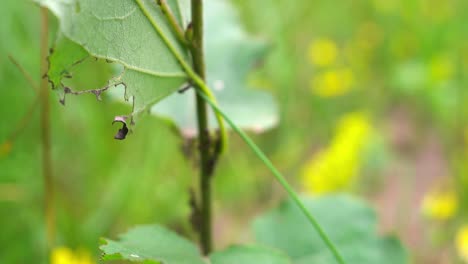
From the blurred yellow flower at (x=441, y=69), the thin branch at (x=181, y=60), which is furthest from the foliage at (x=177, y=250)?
the blurred yellow flower at (x=441, y=69)

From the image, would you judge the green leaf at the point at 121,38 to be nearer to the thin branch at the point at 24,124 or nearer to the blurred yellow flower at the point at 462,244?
the thin branch at the point at 24,124

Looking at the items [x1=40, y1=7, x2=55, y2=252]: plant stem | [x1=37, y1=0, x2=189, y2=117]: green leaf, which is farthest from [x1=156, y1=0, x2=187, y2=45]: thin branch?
[x1=40, y1=7, x2=55, y2=252]: plant stem

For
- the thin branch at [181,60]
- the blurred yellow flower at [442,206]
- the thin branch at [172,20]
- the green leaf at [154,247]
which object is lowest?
the green leaf at [154,247]

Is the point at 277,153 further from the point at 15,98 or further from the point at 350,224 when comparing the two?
the point at 350,224

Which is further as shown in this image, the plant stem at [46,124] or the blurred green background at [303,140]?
the blurred green background at [303,140]

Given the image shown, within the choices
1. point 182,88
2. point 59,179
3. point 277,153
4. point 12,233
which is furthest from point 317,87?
point 182,88

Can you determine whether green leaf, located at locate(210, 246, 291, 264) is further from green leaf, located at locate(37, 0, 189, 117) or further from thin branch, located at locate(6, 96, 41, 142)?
thin branch, located at locate(6, 96, 41, 142)

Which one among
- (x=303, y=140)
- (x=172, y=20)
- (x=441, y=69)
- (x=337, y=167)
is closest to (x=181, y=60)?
(x=172, y=20)

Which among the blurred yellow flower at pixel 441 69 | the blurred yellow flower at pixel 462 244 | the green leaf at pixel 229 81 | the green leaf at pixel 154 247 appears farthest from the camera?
the blurred yellow flower at pixel 441 69
